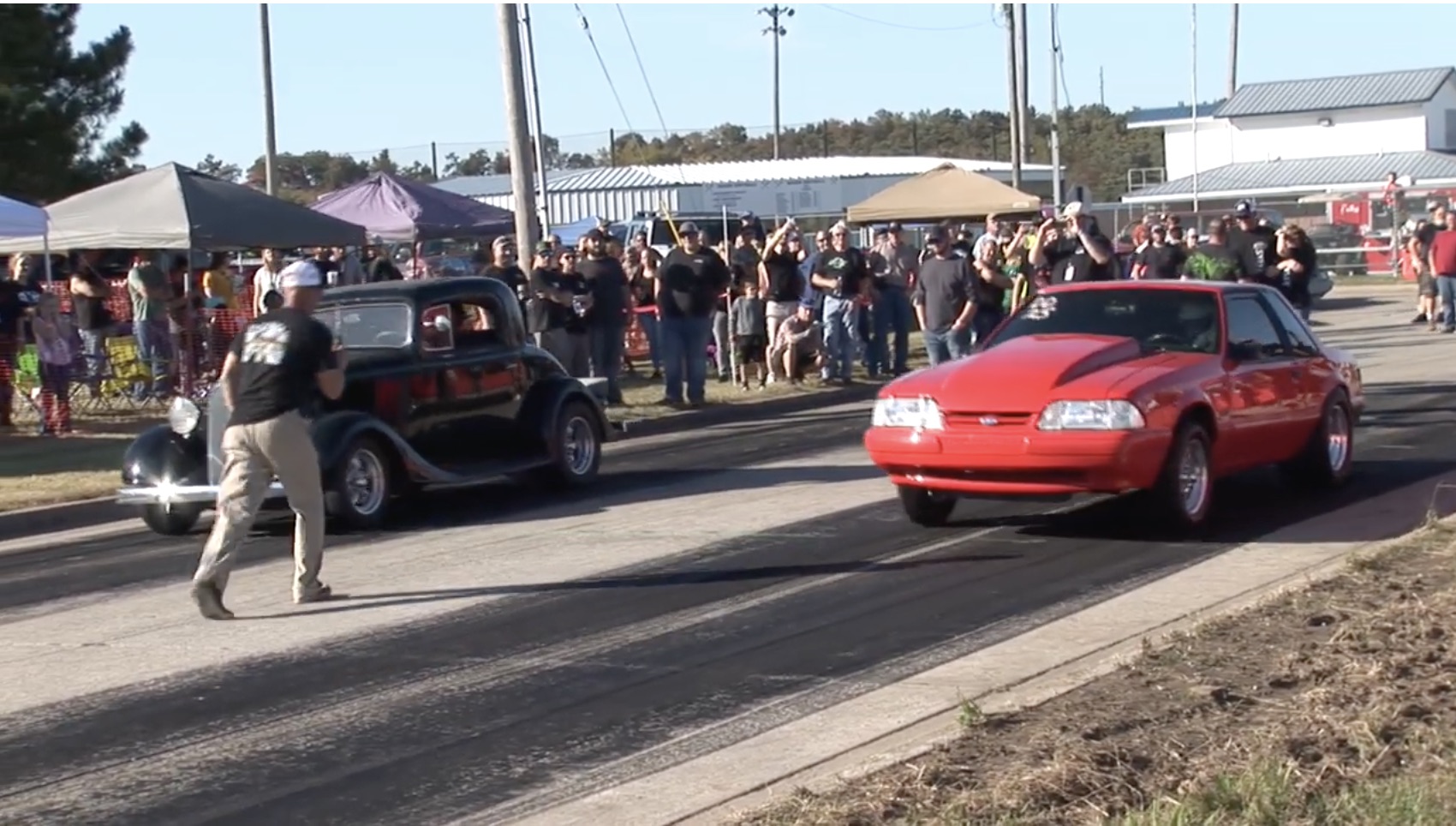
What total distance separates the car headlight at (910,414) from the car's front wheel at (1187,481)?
132 centimetres

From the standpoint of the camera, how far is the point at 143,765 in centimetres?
730

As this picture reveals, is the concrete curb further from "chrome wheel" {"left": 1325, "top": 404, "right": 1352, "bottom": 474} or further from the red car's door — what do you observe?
the red car's door

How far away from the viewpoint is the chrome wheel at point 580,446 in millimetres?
15188

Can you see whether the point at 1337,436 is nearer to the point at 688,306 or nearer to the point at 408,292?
the point at 408,292

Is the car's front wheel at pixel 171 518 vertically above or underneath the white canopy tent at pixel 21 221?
underneath

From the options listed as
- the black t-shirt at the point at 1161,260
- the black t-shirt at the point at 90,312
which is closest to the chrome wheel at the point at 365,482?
the black t-shirt at the point at 1161,260

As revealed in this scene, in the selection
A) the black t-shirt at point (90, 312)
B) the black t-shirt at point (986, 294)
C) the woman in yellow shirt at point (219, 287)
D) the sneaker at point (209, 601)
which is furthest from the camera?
the woman in yellow shirt at point (219, 287)

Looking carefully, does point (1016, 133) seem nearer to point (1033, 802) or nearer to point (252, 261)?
point (252, 261)

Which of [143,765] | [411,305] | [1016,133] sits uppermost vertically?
[1016,133]

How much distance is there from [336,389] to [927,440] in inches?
136

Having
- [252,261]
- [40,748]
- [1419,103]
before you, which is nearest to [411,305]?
[40,748]

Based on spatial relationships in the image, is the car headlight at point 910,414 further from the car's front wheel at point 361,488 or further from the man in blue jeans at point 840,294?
the man in blue jeans at point 840,294

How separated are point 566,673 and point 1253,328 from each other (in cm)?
606

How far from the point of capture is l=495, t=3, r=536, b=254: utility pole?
2205 centimetres
